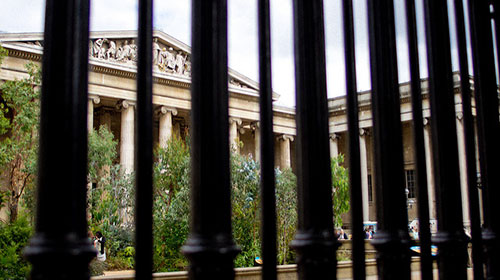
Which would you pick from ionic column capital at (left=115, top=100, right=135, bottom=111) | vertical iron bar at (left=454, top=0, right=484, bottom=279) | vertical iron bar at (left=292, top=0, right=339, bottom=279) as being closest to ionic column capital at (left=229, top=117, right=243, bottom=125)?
ionic column capital at (left=115, top=100, right=135, bottom=111)

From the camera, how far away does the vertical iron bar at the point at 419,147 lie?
3807mm

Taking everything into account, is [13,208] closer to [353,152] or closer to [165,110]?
[165,110]

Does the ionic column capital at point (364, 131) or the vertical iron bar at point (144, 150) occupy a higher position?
the ionic column capital at point (364, 131)

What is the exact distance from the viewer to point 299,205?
325 cm

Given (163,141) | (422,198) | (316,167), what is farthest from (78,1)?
(163,141)

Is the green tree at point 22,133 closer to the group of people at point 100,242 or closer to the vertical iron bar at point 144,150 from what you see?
the group of people at point 100,242

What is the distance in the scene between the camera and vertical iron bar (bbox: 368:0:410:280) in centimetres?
350

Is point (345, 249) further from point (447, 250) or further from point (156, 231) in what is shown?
point (447, 250)

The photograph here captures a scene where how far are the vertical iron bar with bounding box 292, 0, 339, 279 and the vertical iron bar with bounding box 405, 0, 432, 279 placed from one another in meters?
0.93

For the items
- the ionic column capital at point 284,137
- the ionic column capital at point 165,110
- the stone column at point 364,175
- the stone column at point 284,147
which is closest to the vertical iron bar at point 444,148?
the ionic column capital at point 165,110

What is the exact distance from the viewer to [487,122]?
480 cm

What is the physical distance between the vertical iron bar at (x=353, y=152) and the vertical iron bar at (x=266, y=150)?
2.19 ft

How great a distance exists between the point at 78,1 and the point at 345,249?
67.9 ft

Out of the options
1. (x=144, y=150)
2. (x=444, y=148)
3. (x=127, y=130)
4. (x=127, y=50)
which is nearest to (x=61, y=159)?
(x=144, y=150)
